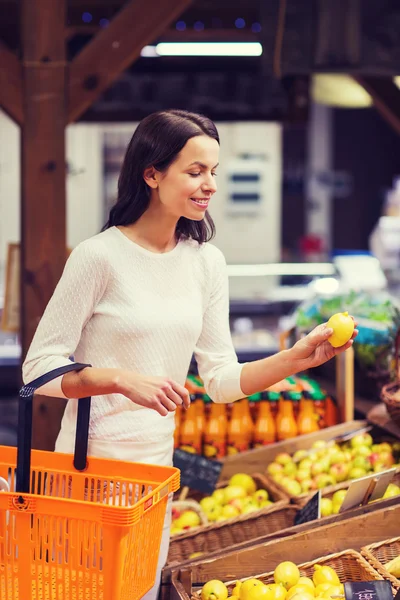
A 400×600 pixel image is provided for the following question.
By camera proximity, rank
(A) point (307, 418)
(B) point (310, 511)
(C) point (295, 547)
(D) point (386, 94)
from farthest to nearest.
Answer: (D) point (386, 94), (A) point (307, 418), (B) point (310, 511), (C) point (295, 547)

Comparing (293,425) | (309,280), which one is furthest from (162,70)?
(293,425)

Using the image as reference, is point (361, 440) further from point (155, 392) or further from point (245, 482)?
point (155, 392)

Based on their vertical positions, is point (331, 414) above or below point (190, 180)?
below

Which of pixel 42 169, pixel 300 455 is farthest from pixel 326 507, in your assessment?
pixel 42 169

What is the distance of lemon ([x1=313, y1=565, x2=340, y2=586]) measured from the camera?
8.38 feet

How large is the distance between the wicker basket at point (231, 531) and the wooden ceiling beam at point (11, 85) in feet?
5.79

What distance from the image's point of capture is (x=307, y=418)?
3961mm

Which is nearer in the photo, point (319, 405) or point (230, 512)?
point (230, 512)

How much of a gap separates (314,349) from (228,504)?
4.43ft

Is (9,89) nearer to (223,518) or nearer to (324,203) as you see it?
(223,518)

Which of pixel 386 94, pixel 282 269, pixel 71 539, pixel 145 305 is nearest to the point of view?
pixel 71 539

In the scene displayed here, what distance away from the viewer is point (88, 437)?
88.8 inches

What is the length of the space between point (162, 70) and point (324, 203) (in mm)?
5298

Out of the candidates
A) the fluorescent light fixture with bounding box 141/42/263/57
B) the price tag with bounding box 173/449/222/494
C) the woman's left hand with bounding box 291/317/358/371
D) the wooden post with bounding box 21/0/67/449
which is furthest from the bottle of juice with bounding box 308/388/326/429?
the fluorescent light fixture with bounding box 141/42/263/57
